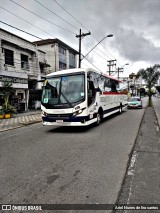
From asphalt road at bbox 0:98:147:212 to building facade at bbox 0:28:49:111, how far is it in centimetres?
1236

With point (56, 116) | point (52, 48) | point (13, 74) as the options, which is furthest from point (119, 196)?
point (52, 48)

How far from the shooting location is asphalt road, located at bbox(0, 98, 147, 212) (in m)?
3.34

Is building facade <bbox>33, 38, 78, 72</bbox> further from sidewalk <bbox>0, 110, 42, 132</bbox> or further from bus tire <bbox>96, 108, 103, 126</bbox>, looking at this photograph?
bus tire <bbox>96, 108, 103, 126</bbox>

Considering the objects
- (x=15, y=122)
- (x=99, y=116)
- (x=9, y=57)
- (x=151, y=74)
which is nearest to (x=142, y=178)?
(x=99, y=116)

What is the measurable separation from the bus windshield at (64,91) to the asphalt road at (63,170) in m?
2.09

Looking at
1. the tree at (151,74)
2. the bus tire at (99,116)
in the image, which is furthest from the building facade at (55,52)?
the bus tire at (99,116)

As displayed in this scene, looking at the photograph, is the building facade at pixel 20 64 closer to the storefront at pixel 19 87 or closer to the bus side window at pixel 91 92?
the storefront at pixel 19 87

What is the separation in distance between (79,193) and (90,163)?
1.49 m

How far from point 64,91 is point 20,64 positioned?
548 inches

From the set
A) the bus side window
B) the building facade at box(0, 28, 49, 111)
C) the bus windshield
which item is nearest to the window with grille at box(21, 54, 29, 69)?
the building facade at box(0, 28, 49, 111)

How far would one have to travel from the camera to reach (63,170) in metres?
4.48

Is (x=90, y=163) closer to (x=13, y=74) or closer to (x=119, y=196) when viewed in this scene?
(x=119, y=196)

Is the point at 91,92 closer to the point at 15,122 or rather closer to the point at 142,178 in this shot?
the point at 142,178

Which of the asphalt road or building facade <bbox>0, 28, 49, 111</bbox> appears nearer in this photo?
the asphalt road
